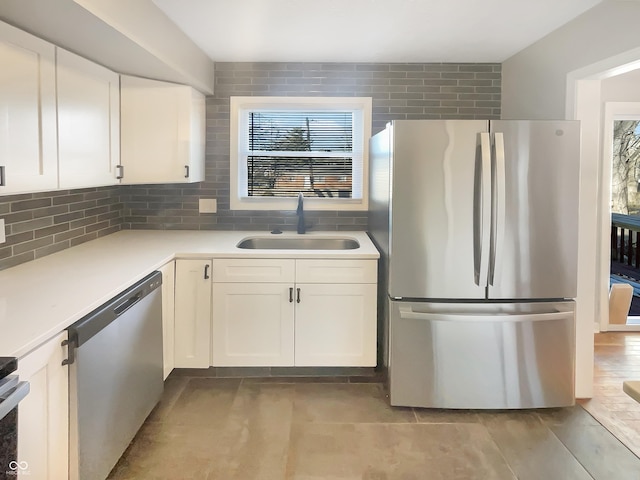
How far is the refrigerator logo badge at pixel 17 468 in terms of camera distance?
124cm

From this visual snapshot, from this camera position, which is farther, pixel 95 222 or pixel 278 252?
pixel 95 222

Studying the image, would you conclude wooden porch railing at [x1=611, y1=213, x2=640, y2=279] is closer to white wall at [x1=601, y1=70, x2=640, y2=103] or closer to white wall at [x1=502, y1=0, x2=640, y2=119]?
white wall at [x1=601, y1=70, x2=640, y2=103]

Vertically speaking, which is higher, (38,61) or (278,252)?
(38,61)

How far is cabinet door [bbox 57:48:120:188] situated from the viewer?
87.5 inches

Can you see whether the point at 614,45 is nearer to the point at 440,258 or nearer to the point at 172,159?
the point at 440,258


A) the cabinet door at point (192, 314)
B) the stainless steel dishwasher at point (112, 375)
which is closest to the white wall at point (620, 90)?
the cabinet door at point (192, 314)

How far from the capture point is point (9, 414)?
123cm

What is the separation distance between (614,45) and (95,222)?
10.4ft

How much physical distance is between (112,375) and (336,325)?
1406mm

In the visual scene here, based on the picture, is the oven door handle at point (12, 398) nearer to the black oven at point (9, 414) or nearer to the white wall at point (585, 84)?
the black oven at point (9, 414)

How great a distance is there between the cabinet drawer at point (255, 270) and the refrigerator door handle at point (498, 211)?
1.14 meters

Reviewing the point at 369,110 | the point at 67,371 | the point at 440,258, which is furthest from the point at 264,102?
the point at 67,371

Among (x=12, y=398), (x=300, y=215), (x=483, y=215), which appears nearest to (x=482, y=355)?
(x=483, y=215)

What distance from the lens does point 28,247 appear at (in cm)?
250
